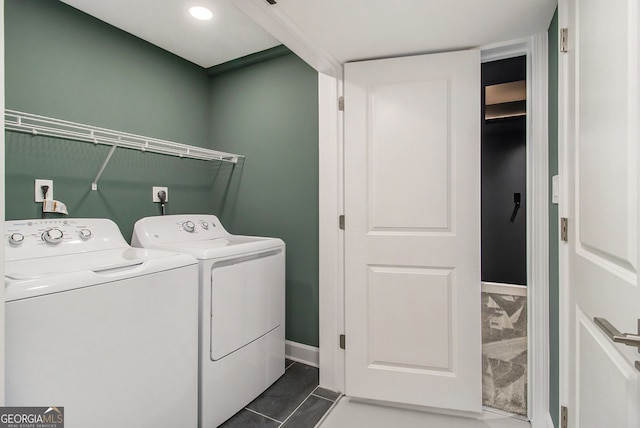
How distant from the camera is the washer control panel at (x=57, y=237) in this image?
4.50 ft

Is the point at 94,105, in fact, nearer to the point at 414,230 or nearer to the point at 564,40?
the point at 414,230

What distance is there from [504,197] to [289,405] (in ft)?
6.78

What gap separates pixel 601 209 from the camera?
2.88 feet

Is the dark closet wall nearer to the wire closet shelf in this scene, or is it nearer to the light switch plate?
the light switch plate

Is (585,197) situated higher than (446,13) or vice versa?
(446,13)

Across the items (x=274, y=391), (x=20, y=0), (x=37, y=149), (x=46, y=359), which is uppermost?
(x=20, y=0)

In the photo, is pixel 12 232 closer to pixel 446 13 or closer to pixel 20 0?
pixel 20 0

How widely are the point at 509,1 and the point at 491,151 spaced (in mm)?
1279

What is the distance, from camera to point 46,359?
3.27ft

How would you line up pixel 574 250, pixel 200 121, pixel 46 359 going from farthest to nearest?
1. pixel 200 121
2. pixel 574 250
3. pixel 46 359

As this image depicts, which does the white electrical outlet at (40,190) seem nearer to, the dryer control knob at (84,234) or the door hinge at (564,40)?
the dryer control knob at (84,234)

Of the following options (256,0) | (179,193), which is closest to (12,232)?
(179,193)

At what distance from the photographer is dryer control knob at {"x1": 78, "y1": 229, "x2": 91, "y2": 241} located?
161cm

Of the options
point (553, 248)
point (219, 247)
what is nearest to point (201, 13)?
point (219, 247)
